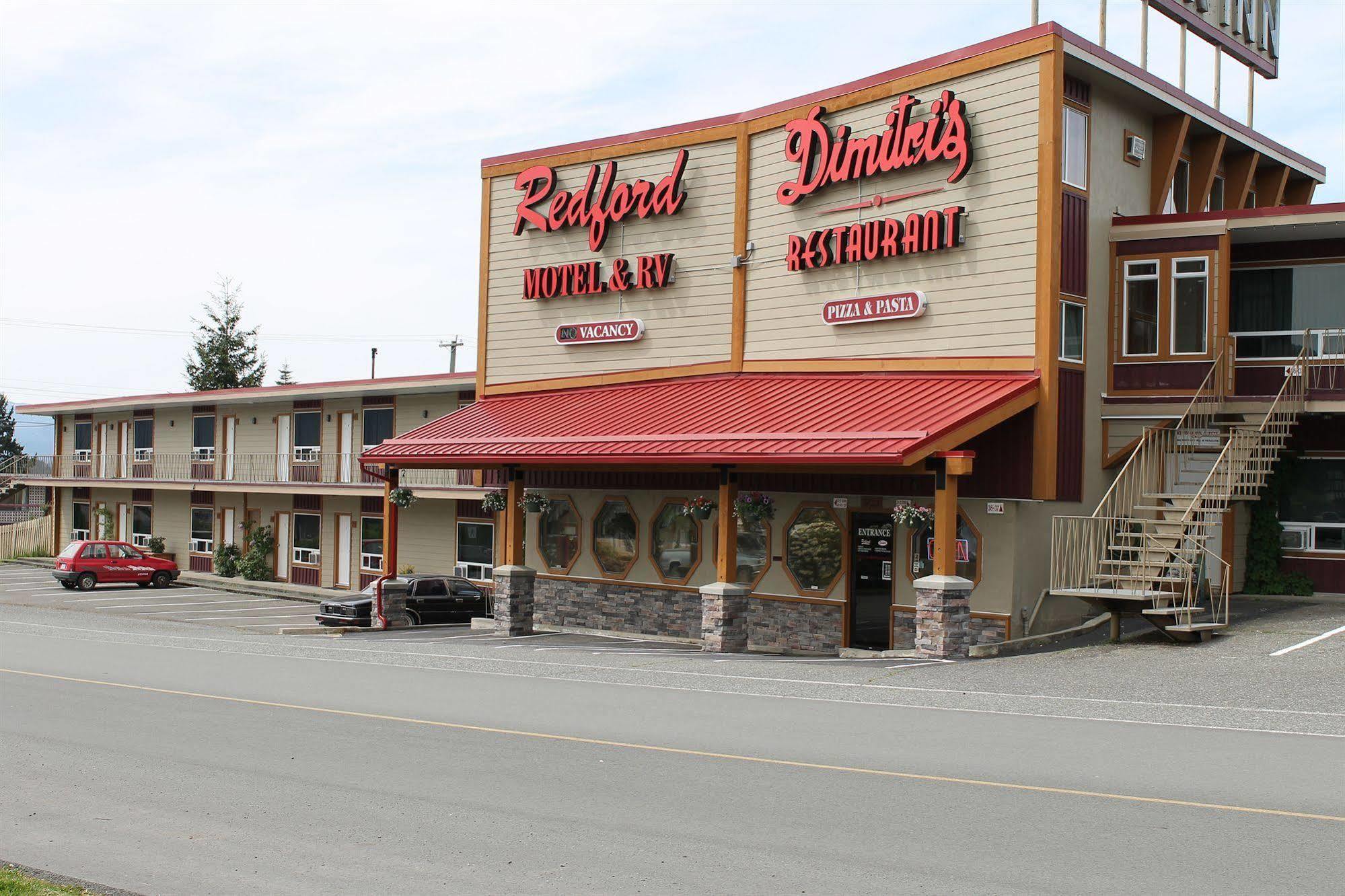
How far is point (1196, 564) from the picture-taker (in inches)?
762

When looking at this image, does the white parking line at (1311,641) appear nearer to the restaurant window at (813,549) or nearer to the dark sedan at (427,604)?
the restaurant window at (813,549)

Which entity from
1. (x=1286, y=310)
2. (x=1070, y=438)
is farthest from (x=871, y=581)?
(x=1286, y=310)

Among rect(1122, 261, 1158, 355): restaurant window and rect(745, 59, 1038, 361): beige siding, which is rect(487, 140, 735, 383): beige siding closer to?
rect(745, 59, 1038, 361): beige siding

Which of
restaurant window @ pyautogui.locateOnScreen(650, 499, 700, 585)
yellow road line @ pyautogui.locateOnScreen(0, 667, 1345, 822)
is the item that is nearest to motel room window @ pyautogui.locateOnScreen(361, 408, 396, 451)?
restaurant window @ pyautogui.locateOnScreen(650, 499, 700, 585)

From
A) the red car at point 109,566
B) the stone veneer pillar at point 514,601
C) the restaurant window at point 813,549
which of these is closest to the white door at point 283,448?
the red car at point 109,566

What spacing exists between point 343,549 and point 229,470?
7015 millimetres

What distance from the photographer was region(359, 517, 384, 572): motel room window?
1503 inches

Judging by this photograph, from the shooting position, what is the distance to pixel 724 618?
21.3m

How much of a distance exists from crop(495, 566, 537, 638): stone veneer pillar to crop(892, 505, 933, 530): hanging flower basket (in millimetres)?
8563

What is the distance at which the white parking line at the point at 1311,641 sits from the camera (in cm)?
1692

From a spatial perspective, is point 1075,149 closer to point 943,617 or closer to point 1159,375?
point 1159,375

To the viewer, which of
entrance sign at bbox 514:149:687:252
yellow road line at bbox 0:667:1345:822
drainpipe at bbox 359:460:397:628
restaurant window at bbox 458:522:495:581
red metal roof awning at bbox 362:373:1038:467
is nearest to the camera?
yellow road line at bbox 0:667:1345:822

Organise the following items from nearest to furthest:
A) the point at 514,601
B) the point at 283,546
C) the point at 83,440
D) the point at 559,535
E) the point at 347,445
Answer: the point at 514,601 → the point at 559,535 → the point at 347,445 → the point at 283,546 → the point at 83,440

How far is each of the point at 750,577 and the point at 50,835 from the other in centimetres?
1631
